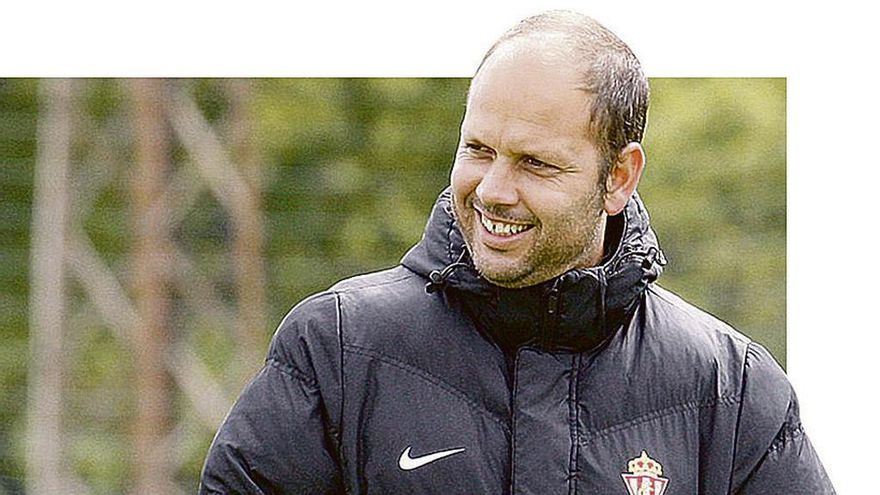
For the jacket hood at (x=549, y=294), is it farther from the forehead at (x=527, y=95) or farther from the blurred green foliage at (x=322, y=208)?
the blurred green foliage at (x=322, y=208)

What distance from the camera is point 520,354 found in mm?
2004

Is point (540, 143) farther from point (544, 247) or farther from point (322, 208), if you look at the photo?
point (322, 208)

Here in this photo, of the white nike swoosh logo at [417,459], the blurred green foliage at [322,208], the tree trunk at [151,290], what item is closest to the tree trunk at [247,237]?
the blurred green foliage at [322,208]

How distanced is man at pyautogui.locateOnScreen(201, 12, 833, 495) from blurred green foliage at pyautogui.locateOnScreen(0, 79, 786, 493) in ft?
5.74

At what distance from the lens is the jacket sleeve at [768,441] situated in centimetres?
207

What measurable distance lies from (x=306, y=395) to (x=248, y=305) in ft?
6.34

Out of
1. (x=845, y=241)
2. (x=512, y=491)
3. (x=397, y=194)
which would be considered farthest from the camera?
(x=397, y=194)

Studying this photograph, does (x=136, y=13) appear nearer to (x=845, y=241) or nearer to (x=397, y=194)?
(x=397, y=194)

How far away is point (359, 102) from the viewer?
390 centimetres

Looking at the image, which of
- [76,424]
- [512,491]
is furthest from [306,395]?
[76,424]

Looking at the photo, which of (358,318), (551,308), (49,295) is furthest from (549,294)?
(49,295)

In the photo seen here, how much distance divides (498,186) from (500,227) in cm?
6

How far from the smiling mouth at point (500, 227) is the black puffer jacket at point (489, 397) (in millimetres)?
88

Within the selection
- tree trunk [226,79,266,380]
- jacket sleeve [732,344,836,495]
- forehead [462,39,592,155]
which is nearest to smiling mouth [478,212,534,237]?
forehead [462,39,592,155]
